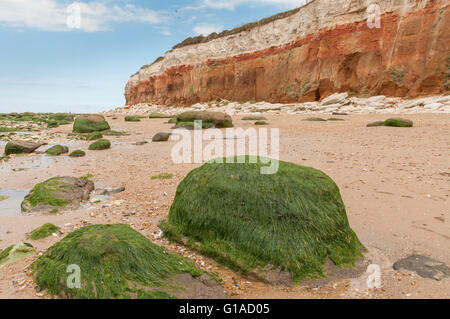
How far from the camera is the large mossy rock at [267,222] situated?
3.29 m

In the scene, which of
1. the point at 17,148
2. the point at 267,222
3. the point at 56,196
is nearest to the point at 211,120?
the point at 17,148

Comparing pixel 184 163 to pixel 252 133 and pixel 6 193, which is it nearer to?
pixel 6 193

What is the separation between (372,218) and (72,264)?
4271 millimetres

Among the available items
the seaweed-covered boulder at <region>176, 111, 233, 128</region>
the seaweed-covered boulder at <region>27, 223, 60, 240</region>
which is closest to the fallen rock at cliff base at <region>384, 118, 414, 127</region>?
the seaweed-covered boulder at <region>176, 111, 233, 128</region>

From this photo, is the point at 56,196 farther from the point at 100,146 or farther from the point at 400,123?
the point at 400,123

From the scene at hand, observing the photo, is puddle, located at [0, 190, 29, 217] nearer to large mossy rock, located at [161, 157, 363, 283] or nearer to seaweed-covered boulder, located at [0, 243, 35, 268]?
seaweed-covered boulder, located at [0, 243, 35, 268]

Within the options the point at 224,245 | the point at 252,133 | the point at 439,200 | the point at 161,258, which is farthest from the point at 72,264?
the point at 252,133

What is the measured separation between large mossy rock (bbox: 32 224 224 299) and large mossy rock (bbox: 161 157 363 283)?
554mm

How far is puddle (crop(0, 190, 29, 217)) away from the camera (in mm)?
5282

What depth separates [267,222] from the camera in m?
3.52

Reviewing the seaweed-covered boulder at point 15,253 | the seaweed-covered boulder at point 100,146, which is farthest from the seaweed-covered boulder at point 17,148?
the seaweed-covered boulder at point 15,253
